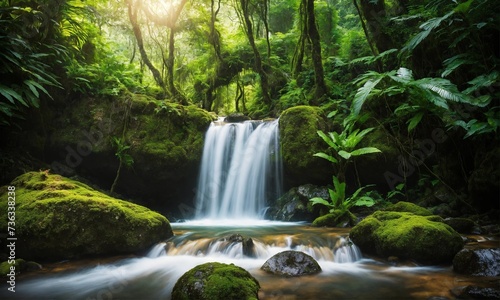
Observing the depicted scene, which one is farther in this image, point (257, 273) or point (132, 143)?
point (132, 143)

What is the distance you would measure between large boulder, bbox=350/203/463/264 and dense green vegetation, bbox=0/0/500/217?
1.92 meters

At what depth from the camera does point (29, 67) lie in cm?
708

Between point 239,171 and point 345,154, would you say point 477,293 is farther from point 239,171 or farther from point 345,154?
point 239,171

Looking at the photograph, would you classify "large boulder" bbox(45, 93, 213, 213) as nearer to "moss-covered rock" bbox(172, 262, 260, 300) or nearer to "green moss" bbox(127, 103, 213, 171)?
"green moss" bbox(127, 103, 213, 171)

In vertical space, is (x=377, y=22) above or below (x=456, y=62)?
above

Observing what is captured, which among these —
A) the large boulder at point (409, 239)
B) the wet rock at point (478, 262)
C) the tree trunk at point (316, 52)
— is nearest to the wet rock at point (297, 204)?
the large boulder at point (409, 239)

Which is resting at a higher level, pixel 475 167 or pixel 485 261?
pixel 475 167

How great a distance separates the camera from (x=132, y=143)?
9125 mm

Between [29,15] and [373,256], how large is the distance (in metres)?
9.25

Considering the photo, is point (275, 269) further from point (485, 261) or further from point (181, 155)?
point (181, 155)

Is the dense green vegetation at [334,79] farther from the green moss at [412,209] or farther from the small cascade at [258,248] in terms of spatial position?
the small cascade at [258,248]

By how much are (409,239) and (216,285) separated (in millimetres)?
3037

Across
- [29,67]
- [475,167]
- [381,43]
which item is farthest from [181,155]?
[475,167]

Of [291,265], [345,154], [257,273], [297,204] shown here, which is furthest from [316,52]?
[257,273]
